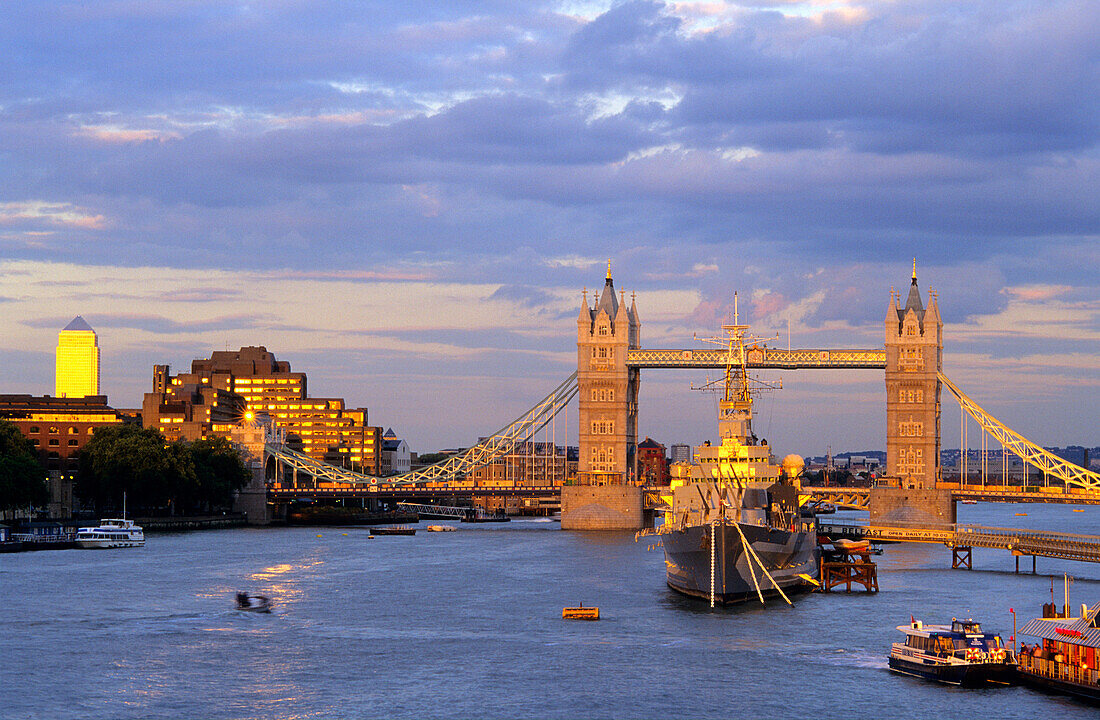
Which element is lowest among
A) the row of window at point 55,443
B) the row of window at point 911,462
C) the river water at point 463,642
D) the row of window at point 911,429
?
the river water at point 463,642

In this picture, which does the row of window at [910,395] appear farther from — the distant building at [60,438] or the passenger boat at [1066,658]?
the passenger boat at [1066,658]

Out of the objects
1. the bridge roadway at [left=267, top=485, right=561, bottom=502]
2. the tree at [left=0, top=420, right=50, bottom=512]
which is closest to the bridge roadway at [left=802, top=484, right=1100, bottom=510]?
the bridge roadway at [left=267, top=485, right=561, bottom=502]

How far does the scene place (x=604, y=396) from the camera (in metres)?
157

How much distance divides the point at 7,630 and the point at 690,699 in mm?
33315

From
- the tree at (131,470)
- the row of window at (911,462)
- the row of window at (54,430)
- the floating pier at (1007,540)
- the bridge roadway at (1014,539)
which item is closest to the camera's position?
the bridge roadway at (1014,539)

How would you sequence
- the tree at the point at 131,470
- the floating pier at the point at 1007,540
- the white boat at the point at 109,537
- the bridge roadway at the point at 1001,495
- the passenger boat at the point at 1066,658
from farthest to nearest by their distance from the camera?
the tree at the point at 131,470
the bridge roadway at the point at 1001,495
the white boat at the point at 109,537
the floating pier at the point at 1007,540
the passenger boat at the point at 1066,658

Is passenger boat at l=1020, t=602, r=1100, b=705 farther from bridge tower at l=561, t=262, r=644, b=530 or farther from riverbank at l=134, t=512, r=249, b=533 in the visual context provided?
riverbank at l=134, t=512, r=249, b=533

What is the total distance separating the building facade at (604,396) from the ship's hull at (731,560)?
7151 cm

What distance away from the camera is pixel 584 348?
157250mm

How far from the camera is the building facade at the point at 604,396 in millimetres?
155875

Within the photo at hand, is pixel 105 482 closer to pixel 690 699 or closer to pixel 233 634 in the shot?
pixel 233 634

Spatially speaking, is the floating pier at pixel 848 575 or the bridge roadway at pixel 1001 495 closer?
the floating pier at pixel 848 575

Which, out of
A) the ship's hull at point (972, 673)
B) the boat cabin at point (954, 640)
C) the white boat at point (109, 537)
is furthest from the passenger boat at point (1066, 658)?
the white boat at point (109, 537)

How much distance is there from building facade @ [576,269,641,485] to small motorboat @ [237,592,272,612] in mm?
79655
